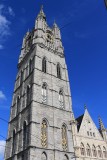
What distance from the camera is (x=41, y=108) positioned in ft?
83.2

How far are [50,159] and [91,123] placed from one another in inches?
378

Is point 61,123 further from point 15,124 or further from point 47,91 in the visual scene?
point 15,124

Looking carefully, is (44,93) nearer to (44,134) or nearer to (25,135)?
(44,134)

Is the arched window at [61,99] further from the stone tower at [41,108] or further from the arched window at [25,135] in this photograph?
the arched window at [25,135]

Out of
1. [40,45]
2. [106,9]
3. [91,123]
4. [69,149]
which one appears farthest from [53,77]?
[106,9]

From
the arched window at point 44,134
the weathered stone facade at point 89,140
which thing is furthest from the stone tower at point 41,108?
the weathered stone facade at point 89,140

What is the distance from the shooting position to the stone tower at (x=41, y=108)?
74.7ft

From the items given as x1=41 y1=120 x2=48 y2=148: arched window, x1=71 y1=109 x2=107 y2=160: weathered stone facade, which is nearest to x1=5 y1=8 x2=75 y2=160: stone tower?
x1=41 y1=120 x2=48 y2=148: arched window

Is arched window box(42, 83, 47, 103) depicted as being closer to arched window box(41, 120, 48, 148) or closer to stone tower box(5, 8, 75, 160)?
stone tower box(5, 8, 75, 160)

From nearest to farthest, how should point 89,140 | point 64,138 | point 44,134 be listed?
point 44,134 < point 64,138 < point 89,140

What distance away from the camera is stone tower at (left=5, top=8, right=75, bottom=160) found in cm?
2278

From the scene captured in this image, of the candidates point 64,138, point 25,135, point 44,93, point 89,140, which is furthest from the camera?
point 44,93

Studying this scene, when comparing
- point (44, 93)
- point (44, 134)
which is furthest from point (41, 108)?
point (44, 134)

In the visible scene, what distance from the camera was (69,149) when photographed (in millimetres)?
24422
